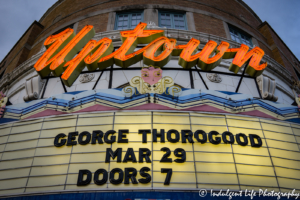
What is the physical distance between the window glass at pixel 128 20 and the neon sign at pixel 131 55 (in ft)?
11.3

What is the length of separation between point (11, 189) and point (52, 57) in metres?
6.28

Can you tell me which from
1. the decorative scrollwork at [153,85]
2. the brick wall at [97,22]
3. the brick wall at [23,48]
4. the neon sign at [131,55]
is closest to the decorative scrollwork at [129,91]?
the decorative scrollwork at [153,85]

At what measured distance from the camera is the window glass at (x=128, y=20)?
15.6 metres

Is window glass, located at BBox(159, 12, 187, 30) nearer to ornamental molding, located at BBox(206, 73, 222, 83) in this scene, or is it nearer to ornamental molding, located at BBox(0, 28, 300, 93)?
ornamental molding, located at BBox(0, 28, 300, 93)

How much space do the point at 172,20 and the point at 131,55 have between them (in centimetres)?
601

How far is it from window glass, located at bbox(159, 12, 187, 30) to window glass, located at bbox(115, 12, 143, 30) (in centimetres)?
140

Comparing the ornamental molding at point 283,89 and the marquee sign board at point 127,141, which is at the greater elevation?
the ornamental molding at point 283,89

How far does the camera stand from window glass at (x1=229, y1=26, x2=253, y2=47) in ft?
54.4

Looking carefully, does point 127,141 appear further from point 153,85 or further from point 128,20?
point 128,20

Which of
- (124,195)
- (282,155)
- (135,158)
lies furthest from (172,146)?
(282,155)

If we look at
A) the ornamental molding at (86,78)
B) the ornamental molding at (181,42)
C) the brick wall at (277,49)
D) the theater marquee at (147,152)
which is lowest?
the theater marquee at (147,152)

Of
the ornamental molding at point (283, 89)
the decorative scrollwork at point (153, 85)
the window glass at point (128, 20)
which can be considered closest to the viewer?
the decorative scrollwork at point (153, 85)

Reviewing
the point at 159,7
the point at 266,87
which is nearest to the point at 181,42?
the point at 159,7

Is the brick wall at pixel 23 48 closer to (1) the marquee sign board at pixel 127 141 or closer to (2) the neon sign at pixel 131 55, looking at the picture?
(2) the neon sign at pixel 131 55
